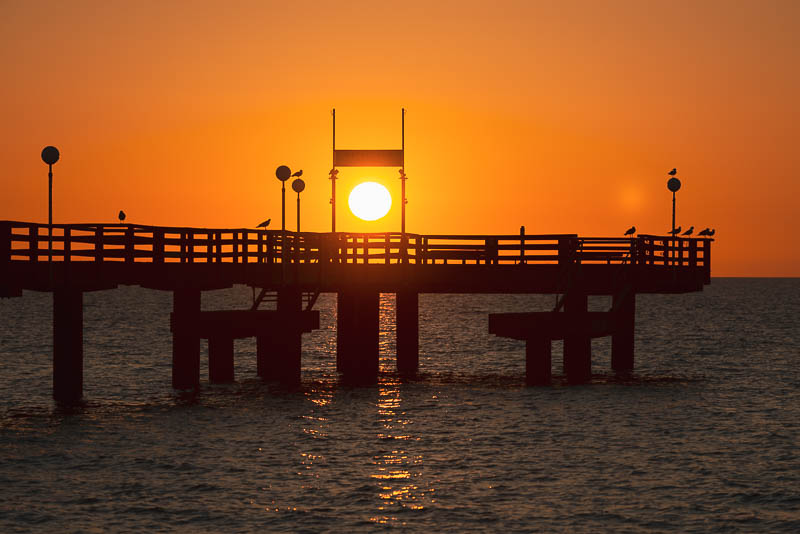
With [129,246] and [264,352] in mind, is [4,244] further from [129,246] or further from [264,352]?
[264,352]

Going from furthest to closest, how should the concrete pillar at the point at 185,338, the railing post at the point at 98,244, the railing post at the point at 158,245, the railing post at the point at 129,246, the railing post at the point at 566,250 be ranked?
1. the railing post at the point at 566,250
2. the concrete pillar at the point at 185,338
3. the railing post at the point at 158,245
4. the railing post at the point at 129,246
5. the railing post at the point at 98,244

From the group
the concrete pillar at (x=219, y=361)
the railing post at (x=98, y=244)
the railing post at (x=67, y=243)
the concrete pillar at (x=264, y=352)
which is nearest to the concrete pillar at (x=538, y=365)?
the concrete pillar at (x=264, y=352)

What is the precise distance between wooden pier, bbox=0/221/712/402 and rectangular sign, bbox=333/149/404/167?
5.41 m

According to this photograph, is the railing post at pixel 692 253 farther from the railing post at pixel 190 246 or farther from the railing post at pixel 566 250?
the railing post at pixel 190 246

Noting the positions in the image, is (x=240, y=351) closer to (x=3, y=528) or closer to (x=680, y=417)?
(x=680, y=417)

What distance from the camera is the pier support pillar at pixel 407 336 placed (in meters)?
42.8

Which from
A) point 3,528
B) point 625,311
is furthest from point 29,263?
point 625,311

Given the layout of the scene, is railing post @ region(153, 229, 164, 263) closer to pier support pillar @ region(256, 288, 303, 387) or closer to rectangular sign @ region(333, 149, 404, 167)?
pier support pillar @ region(256, 288, 303, 387)

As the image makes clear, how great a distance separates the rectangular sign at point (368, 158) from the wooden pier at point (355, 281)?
541cm

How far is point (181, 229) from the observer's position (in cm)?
3416

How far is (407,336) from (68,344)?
1442 centimetres

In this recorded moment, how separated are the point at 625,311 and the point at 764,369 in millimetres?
14257

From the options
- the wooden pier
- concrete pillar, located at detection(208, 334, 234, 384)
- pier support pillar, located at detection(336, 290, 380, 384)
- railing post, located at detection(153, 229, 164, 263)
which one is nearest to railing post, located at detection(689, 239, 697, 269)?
the wooden pier

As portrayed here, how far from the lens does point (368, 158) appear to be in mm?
43938
